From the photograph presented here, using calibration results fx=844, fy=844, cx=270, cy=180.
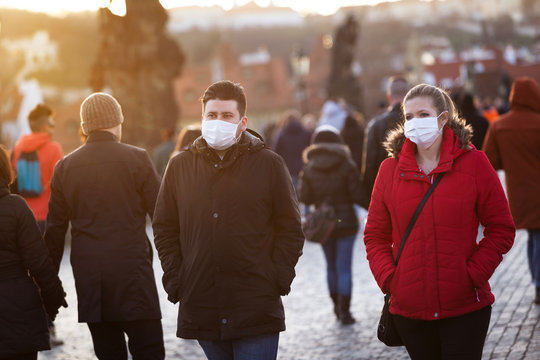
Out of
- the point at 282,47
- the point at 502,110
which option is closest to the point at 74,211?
the point at 502,110

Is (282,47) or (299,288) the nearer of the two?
(299,288)

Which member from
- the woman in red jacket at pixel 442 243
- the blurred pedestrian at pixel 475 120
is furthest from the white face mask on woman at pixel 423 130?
the blurred pedestrian at pixel 475 120

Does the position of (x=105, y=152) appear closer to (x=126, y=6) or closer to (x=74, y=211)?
(x=74, y=211)

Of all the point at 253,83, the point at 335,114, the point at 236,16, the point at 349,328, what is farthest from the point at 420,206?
the point at 236,16

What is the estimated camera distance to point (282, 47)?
11688cm

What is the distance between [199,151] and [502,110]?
2647cm

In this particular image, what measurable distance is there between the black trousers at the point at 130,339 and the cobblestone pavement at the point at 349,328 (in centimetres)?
188

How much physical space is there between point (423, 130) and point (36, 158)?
15.4ft

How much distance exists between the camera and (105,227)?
5.25m

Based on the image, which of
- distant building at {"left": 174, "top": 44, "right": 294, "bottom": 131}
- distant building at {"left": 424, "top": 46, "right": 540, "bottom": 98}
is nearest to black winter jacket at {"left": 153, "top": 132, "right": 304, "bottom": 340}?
distant building at {"left": 174, "top": 44, "right": 294, "bottom": 131}

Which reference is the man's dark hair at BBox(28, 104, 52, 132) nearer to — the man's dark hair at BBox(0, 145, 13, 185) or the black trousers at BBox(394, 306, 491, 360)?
the man's dark hair at BBox(0, 145, 13, 185)

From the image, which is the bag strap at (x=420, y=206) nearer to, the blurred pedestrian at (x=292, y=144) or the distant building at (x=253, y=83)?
the blurred pedestrian at (x=292, y=144)

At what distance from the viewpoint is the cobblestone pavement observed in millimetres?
6758

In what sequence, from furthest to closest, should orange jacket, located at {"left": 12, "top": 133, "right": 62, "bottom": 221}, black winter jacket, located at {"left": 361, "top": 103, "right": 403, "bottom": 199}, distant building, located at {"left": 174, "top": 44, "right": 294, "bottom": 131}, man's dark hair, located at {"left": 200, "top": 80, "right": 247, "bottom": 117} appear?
distant building, located at {"left": 174, "top": 44, "right": 294, "bottom": 131} < orange jacket, located at {"left": 12, "top": 133, "right": 62, "bottom": 221} < black winter jacket, located at {"left": 361, "top": 103, "right": 403, "bottom": 199} < man's dark hair, located at {"left": 200, "top": 80, "right": 247, "bottom": 117}
